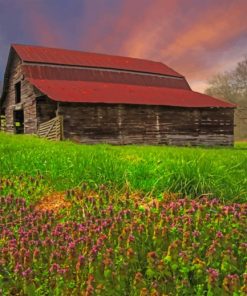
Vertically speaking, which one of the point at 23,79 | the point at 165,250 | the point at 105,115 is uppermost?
the point at 23,79

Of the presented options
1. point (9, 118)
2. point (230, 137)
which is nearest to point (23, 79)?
point (9, 118)

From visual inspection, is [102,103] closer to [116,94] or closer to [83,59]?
[116,94]

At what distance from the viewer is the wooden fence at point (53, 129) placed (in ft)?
91.4

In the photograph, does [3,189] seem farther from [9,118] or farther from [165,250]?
[9,118]

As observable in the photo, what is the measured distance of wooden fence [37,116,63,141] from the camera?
27844 mm

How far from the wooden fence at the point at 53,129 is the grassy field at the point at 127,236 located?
68.9 ft

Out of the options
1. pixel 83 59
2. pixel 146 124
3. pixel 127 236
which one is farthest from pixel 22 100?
pixel 127 236

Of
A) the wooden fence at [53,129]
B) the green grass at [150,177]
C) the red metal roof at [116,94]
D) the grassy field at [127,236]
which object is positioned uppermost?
the red metal roof at [116,94]

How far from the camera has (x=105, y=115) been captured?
1167 inches

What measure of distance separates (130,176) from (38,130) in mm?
24980

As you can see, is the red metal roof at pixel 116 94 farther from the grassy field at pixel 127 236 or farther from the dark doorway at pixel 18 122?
the grassy field at pixel 127 236

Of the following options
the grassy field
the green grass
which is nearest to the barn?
the green grass

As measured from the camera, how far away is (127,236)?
3553 millimetres

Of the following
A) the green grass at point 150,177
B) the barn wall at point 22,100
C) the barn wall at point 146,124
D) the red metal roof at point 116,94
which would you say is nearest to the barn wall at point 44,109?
the barn wall at point 22,100
